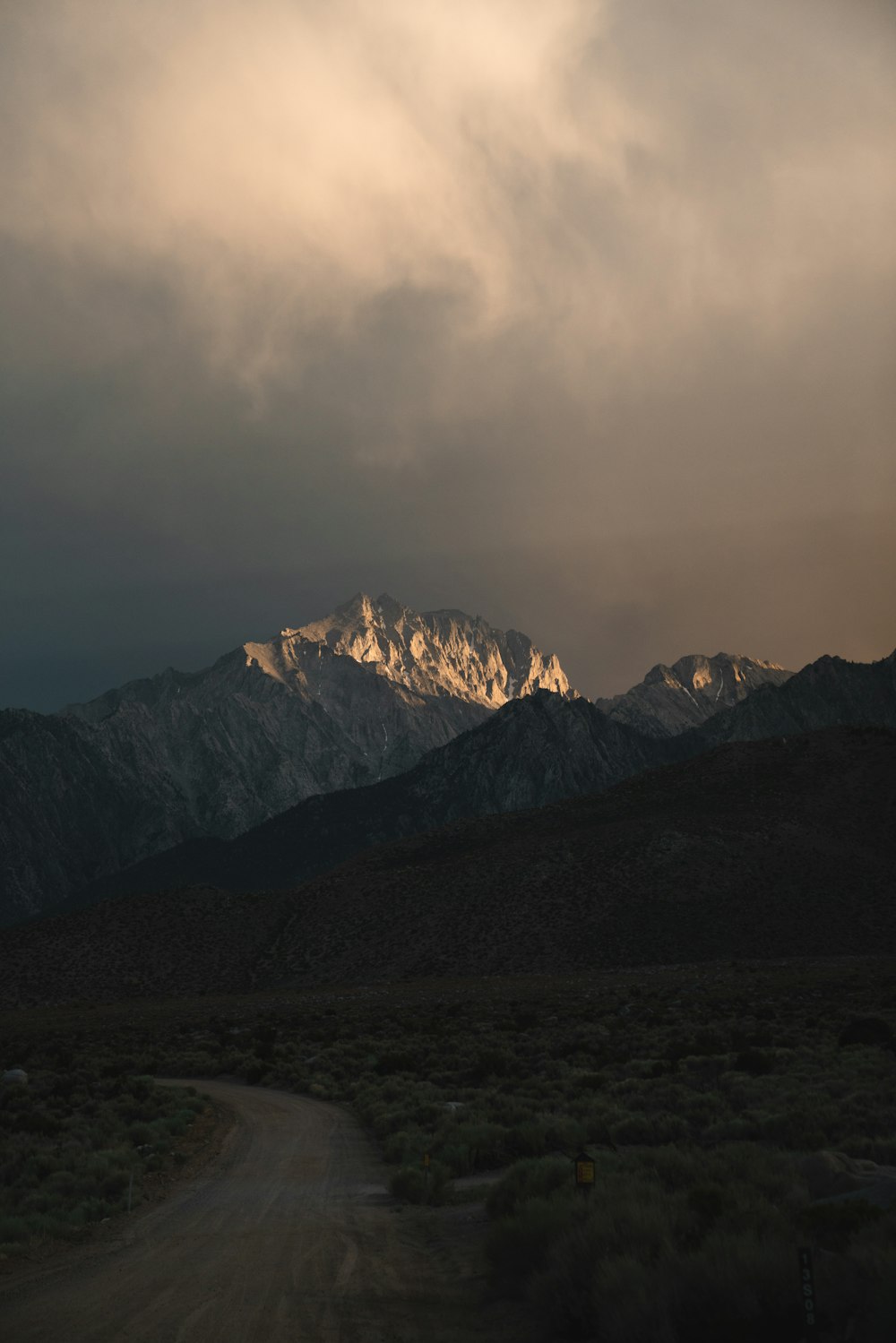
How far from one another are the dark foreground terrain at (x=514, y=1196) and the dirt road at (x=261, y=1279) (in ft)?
0.20

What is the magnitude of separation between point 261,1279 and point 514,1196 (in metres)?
4.30

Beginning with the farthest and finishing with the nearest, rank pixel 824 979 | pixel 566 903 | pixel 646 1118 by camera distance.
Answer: pixel 566 903
pixel 824 979
pixel 646 1118

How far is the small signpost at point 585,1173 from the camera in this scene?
14.2m

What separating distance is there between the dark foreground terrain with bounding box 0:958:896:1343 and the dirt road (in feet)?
0.20

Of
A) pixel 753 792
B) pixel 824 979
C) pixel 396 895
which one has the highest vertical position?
pixel 753 792

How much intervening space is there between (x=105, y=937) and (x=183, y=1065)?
83.0 metres

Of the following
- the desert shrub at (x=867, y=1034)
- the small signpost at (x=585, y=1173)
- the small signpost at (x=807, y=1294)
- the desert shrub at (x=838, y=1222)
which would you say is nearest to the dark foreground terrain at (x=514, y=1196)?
the desert shrub at (x=838, y=1222)

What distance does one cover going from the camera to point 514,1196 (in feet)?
52.0

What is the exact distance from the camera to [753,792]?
440ft

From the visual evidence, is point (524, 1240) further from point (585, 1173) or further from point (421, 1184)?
point (421, 1184)

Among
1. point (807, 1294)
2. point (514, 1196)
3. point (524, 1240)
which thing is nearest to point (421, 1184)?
point (514, 1196)

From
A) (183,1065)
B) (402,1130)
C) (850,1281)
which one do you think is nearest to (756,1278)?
(850,1281)

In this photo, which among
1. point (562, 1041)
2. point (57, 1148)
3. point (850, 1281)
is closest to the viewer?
point (850, 1281)

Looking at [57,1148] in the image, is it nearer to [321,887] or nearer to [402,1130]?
[402,1130]
